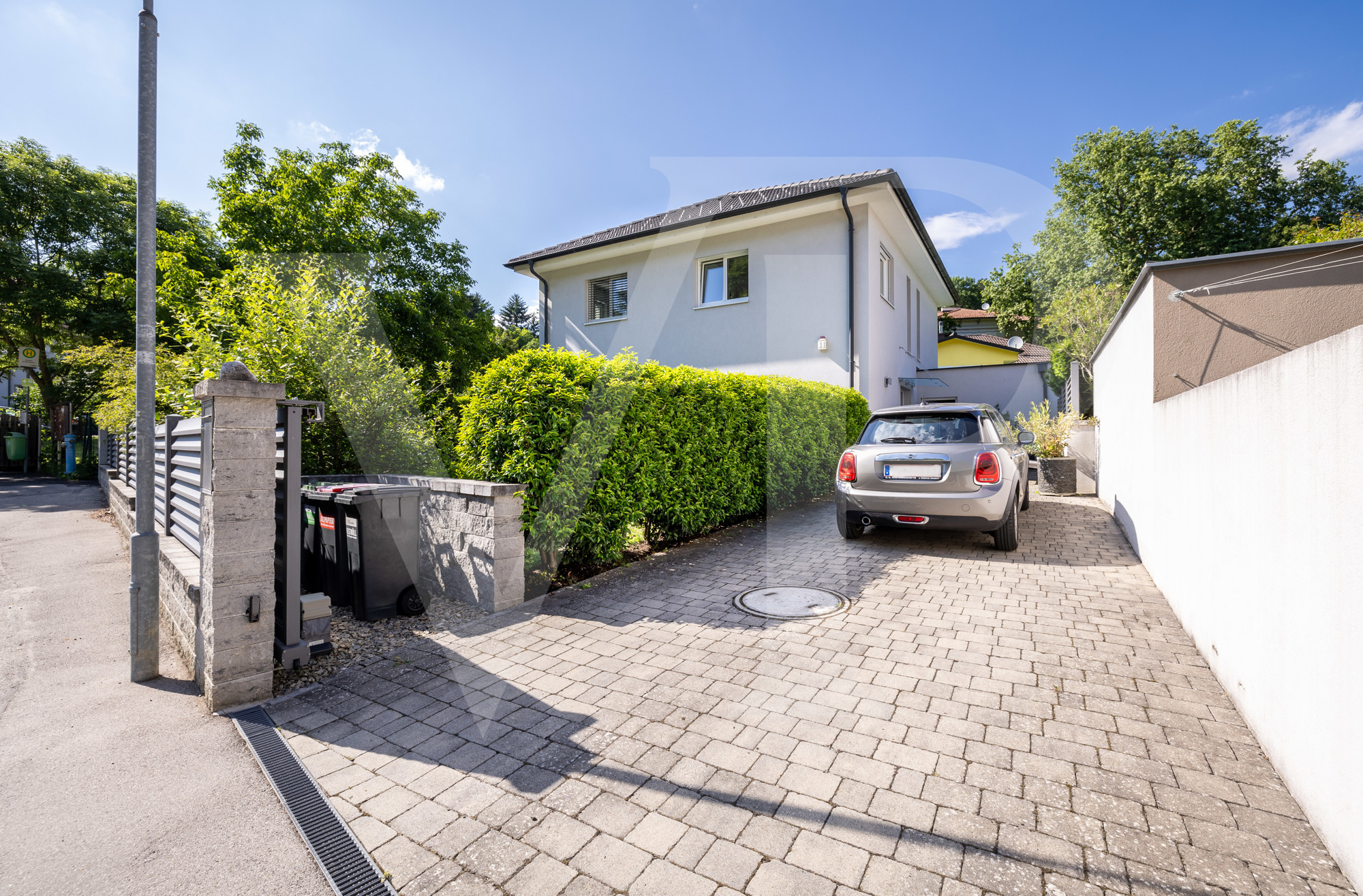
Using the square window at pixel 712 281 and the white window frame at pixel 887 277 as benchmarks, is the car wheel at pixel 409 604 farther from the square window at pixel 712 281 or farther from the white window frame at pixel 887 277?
the white window frame at pixel 887 277

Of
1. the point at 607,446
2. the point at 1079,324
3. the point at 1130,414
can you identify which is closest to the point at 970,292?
the point at 1079,324

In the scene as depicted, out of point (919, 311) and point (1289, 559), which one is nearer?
point (1289, 559)

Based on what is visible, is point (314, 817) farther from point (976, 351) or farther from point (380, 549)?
point (976, 351)

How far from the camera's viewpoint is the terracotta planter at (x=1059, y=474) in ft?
35.2

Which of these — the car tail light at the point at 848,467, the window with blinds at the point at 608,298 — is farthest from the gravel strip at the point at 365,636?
the window with blinds at the point at 608,298

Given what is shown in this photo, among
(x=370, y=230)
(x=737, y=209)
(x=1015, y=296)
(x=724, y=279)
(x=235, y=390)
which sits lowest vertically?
(x=235, y=390)

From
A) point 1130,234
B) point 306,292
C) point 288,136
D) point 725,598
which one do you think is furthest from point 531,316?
point 725,598

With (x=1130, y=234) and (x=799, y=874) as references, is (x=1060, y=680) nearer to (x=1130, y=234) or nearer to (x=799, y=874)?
(x=799, y=874)

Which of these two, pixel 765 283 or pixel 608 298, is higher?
pixel 608 298

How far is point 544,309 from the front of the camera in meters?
17.2

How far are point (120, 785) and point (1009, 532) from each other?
713 centimetres

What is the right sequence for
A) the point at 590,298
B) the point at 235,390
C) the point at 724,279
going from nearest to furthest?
the point at 235,390 < the point at 724,279 < the point at 590,298

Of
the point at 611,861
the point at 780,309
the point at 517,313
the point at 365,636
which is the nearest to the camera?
the point at 611,861

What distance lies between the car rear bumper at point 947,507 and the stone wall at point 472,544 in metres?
3.90
